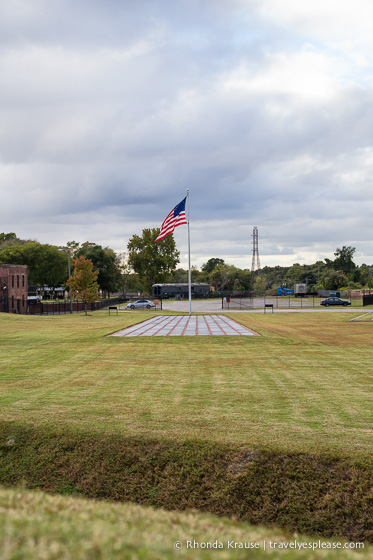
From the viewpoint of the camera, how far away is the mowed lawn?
7711 millimetres

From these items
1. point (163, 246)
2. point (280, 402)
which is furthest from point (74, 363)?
point (163, 246)

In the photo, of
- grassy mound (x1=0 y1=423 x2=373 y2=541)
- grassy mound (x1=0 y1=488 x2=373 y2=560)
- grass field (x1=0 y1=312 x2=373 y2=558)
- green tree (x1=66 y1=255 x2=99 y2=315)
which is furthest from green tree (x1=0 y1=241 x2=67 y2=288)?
grassy mound (x1=0 y1=488 x2=373 y2=560)

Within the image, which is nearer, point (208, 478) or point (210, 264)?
point (208, 478)

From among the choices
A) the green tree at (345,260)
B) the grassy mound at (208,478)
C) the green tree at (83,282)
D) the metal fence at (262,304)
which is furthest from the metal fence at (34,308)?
the green tree at (345,260)

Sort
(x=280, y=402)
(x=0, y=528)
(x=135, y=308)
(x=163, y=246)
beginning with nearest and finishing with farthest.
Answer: (x=0, y=528)
(x=280, y=402)
(x=135, y=308)
(x=163, y=246)

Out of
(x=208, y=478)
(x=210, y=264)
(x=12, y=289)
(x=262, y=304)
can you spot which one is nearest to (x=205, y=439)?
(x=208, y=478)

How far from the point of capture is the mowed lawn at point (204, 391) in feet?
25.3

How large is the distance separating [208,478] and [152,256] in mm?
87145

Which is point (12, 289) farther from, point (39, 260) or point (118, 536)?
point (118, 536)

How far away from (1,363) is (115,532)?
48.3ft

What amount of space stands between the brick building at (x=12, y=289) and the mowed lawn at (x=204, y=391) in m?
37.8

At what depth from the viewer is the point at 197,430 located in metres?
7.64

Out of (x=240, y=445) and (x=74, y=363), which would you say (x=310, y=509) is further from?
(x=74, y=363)

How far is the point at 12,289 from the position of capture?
5941cm
